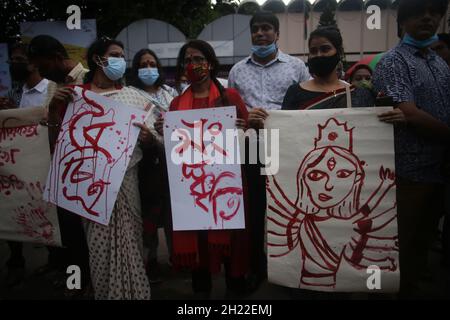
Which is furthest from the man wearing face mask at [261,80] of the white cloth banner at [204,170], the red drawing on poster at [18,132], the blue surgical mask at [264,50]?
the red drawing on poster at [18,132]

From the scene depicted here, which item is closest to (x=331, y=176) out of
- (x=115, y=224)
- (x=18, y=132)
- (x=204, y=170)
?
(x=204, y=170)

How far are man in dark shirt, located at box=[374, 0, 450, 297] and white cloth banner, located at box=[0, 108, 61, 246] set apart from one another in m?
2.25

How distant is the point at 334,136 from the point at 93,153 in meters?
1.40

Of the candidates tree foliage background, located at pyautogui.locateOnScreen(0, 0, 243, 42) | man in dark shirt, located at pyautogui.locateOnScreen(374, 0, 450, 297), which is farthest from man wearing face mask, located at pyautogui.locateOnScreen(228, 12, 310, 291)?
tree foliage background, located at pyautogui.locateOnScreen(0, 0, 243, 42)

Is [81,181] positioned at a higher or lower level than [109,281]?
higher

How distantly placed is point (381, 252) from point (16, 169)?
8.06 feet

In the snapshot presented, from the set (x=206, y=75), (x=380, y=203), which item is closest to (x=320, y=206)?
(x=380, y=203)

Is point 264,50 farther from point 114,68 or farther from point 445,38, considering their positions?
point 445,38

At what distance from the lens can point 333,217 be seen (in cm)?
206

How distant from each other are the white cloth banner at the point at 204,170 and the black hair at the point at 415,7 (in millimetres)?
1128

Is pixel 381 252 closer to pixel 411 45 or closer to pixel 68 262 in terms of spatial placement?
pixel 411 45

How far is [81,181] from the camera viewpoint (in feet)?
7.38

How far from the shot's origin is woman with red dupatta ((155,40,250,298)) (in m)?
2.32
